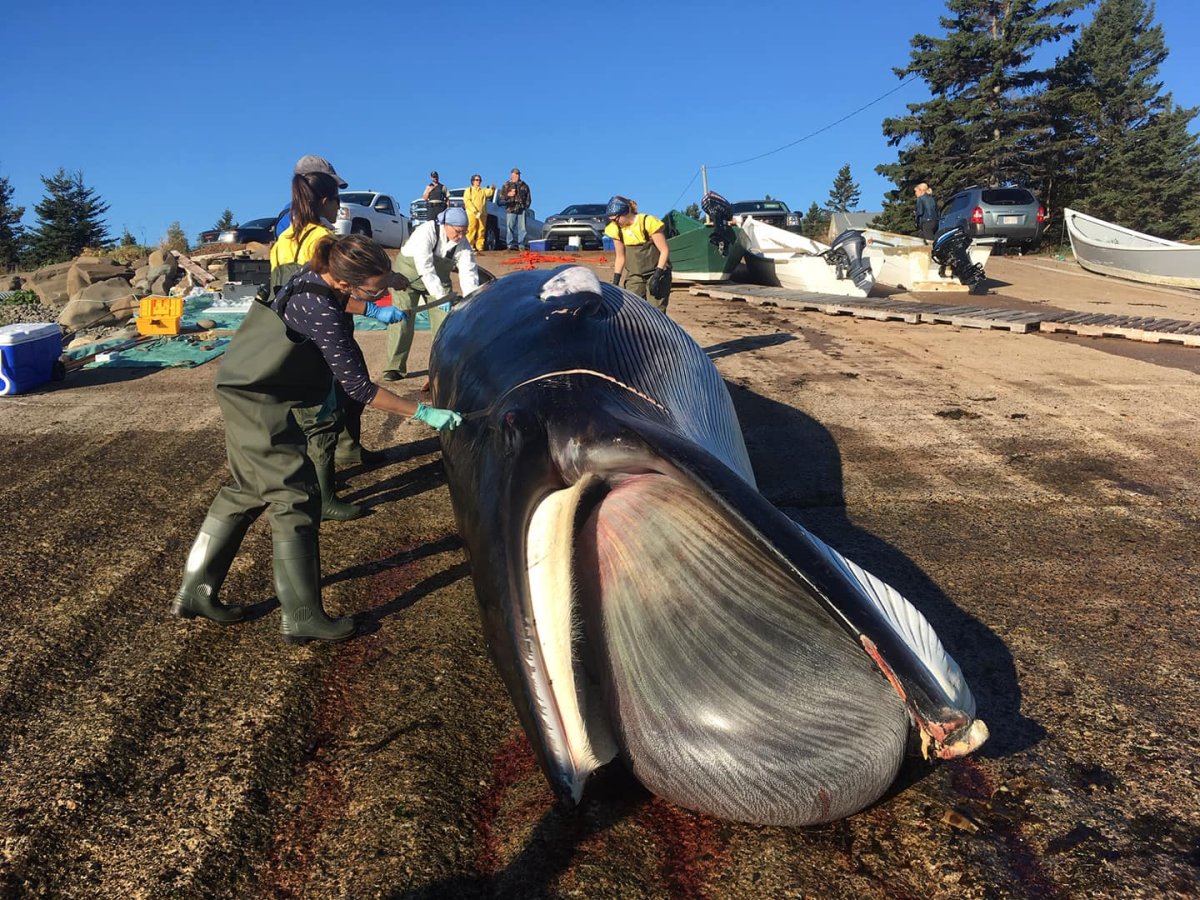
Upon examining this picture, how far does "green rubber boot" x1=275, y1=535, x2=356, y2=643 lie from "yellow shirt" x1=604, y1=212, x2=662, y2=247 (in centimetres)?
620

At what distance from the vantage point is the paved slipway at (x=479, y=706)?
2.18 m

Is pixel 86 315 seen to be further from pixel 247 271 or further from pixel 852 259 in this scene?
pixel 852 259

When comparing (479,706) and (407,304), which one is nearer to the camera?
(479,706)

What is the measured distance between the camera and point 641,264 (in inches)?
353

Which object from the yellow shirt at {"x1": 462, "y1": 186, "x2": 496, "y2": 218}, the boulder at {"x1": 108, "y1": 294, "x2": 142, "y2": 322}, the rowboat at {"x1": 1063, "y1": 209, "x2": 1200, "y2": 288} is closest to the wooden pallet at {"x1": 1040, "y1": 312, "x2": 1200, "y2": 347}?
the rowboat at {"x1": 1063, "y1": 209, "x2": 1200, "y2": 288}

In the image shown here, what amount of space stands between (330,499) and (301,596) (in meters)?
1.66

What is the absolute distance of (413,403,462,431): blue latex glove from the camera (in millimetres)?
3051

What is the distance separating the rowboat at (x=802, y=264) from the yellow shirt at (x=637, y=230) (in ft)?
22.4

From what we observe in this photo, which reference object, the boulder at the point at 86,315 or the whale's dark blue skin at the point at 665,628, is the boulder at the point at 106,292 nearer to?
the boulder at the point at 86,315

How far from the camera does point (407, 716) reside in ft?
9.37

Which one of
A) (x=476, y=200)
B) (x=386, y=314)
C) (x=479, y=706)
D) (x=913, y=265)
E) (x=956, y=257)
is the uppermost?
(x=476, y=200)

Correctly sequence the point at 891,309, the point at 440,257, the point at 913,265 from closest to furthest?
the point at 440,257
the point at 891,309
the point at 913,265

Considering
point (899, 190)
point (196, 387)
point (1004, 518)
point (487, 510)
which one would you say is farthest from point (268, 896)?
point (899, 190)

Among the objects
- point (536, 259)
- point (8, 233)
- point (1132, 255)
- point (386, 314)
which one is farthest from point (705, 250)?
point (8, 233)
